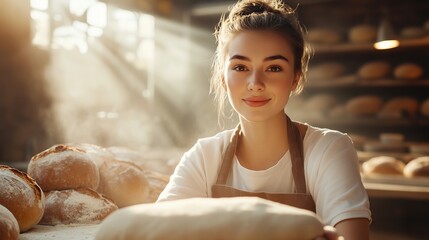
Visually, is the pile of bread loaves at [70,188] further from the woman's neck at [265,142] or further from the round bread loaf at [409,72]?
the round bread loaf at [409,72]

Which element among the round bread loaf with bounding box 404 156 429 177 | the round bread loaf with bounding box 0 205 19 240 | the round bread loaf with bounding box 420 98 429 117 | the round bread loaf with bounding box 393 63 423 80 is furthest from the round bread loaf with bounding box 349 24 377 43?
the round bread loaf with bounding box 0 205 19 240

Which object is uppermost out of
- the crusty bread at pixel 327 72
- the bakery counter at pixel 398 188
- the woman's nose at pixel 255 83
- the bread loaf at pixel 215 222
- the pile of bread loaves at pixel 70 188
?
the woman's nose at pixel 255 83

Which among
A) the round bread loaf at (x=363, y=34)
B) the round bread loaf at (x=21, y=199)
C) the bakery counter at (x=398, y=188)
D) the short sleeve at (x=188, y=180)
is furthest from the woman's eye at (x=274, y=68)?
the round bread loaf at (x=363, y=34)

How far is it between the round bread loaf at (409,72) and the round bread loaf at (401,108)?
0.76 ft

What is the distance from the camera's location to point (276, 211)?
81 centimetres

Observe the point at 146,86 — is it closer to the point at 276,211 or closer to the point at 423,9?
the point at 423,9

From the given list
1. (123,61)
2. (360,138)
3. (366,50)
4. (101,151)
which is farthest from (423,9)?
(101,151)

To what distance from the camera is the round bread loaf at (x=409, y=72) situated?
491 centimetres

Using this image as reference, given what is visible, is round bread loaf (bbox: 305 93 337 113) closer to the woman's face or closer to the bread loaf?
the woman's face

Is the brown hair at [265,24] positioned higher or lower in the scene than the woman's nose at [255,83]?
higher

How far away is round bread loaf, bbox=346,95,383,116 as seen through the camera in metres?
5.07

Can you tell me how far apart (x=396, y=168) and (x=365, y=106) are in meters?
1.27

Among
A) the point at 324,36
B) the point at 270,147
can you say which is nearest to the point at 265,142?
the point at 270,147

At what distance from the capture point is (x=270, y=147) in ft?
5.42
